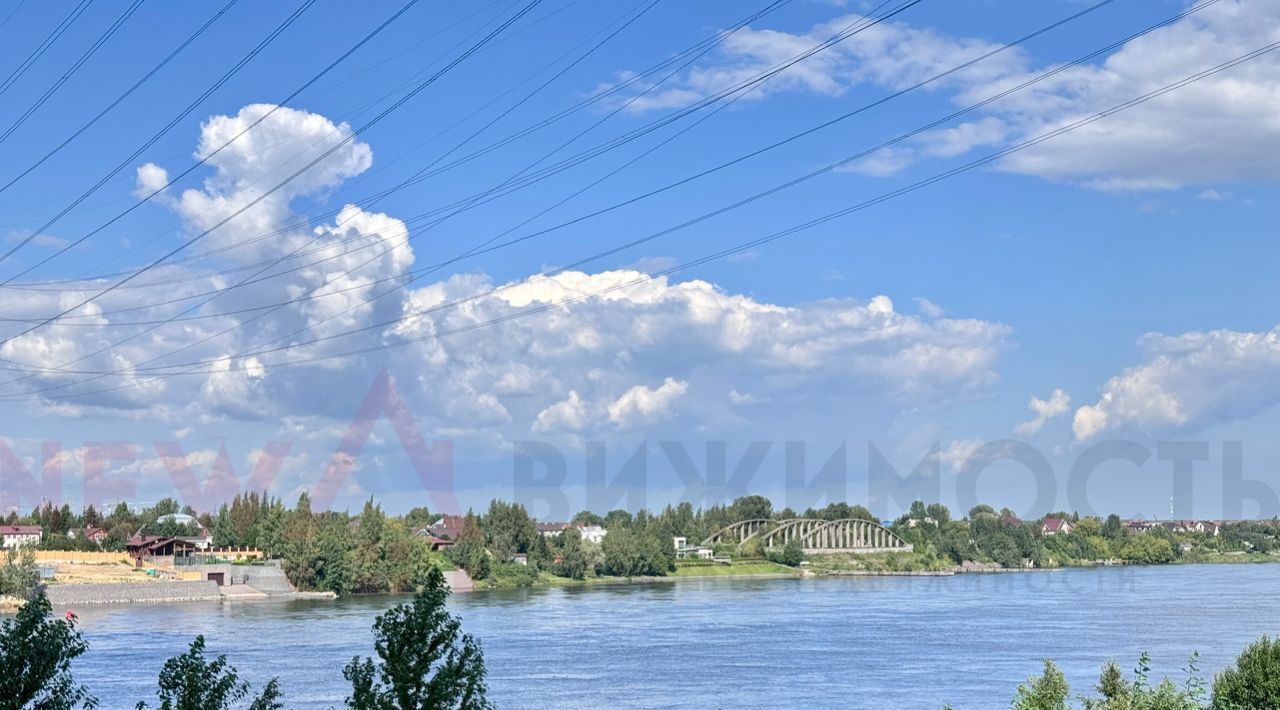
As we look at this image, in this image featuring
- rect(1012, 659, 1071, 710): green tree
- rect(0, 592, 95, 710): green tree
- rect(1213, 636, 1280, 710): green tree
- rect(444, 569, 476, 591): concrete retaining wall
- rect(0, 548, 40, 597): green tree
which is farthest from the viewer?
rect(444, 569, 476, 591): concrete retaining wall

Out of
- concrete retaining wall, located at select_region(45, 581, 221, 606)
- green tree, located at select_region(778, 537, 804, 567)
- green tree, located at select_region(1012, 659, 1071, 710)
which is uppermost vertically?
green tree, located at select_region(1012, 659, 1071, 710)

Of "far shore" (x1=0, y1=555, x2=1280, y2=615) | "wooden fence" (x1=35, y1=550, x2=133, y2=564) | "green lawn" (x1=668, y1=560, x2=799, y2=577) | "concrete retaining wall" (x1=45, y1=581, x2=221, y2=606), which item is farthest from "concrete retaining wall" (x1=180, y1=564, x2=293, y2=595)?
"green lawn" (x1=668, y1=560, x2=799, y2=577)

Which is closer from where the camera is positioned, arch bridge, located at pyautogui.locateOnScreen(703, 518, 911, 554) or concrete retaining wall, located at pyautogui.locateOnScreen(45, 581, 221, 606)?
concrete retaining wall, located at pyautogui.locateOnScreen(45, 581, 221, 606)

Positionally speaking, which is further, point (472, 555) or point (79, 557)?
point (472, 555)

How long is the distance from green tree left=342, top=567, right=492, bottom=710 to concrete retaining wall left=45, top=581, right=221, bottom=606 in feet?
252

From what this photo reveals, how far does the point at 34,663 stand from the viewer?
58.9 feet

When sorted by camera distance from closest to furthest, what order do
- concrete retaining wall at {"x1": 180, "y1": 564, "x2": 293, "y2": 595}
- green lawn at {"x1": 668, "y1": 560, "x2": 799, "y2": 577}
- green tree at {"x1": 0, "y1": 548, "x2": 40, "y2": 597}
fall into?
green tree at {"x1": 0, "y1": 548, "x2": 40, "y2": 597}
concrete retaining wall at {"x1": 180, "y1": 564, "x2": 293, "y2": 595}
green lawn at {"x1": 668, "y1": 560, "x2": 799, "y2": 577}

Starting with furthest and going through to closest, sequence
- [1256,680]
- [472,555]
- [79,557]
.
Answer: [472,555] → [79,557] → [1256,680]

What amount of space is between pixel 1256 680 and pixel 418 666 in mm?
21337

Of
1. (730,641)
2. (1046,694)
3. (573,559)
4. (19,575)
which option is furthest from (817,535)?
(1046,694)

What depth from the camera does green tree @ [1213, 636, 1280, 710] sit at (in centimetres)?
2912

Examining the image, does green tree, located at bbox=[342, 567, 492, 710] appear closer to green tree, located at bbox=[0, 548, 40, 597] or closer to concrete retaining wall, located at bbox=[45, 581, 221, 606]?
green tree, located at bbox=[0, 548, 40, 597]

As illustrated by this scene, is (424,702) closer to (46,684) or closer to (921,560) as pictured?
(46,684)

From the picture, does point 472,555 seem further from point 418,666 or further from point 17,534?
point 418,666
